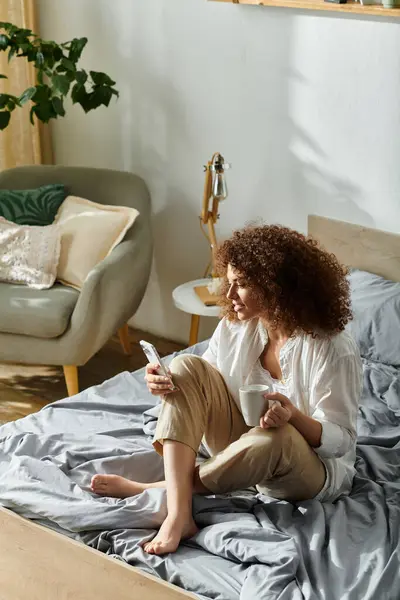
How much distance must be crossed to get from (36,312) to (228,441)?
1.16 m

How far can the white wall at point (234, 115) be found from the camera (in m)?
3.07

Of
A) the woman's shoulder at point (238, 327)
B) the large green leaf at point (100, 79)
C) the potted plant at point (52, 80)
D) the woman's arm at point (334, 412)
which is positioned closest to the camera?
the woman's arm at point (334, 412)

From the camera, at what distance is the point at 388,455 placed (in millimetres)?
2320

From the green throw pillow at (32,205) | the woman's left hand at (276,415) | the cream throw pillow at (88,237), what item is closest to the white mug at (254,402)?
the woman's left hand at (276,415)

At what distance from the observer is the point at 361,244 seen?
3.15 metres

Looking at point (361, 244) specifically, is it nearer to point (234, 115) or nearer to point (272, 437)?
point (234, 115)

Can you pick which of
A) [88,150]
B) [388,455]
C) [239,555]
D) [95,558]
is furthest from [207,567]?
[88,150]

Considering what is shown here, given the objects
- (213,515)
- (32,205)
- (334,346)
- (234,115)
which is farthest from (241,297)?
(32,205)

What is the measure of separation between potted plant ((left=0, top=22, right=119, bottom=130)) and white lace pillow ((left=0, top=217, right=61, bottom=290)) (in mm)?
448

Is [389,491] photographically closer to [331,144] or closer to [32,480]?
[32,480]

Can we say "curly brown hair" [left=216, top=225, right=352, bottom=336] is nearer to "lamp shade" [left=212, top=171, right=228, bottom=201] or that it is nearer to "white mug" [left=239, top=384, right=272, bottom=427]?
"white mug" [left=239, top=384, right=272, bottom=427]

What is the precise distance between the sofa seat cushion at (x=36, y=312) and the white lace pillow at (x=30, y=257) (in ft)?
0.32

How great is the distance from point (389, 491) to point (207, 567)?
1.68ft

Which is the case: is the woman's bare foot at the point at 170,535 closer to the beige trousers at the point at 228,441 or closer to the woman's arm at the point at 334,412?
the beige trousers at the point at 228,441
